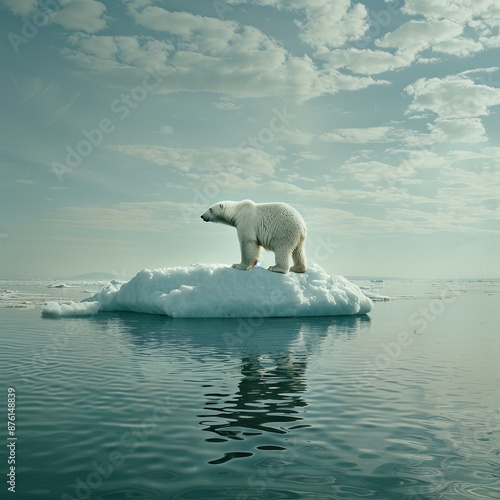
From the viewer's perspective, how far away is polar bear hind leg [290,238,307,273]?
21422 mm

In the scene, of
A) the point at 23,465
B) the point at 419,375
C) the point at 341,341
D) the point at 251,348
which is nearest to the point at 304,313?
the point at 341,341

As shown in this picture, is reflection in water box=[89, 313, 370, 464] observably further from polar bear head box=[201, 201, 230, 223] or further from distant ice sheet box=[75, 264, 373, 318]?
polar bear head box=[201, 201, 230, 223]

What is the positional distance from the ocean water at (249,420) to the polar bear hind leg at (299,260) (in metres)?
8.58

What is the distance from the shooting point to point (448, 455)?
5.18 metres

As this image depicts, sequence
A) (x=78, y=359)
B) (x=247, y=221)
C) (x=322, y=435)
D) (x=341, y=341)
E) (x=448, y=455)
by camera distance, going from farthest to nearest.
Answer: (x=247, y=221)
(x=341, y=341)
(x=78, y=359)
(x=322, y=435)
(x=448, y=455)

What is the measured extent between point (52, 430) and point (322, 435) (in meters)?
2.99

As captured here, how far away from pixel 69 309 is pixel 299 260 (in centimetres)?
963

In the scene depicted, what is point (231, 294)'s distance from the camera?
20.2 metres

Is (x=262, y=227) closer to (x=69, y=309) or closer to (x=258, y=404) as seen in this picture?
(x=69, y=309)

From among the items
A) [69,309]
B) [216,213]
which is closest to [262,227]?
[216,213]

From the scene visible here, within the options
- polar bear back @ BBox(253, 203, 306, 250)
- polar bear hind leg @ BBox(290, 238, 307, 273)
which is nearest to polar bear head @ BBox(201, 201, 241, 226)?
polar bear back @ BBox(253, 203, 306, 250)

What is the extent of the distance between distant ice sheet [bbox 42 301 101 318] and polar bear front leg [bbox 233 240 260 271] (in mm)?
6418

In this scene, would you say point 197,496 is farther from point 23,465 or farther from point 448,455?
point 448,455

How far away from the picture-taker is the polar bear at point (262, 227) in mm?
19891
